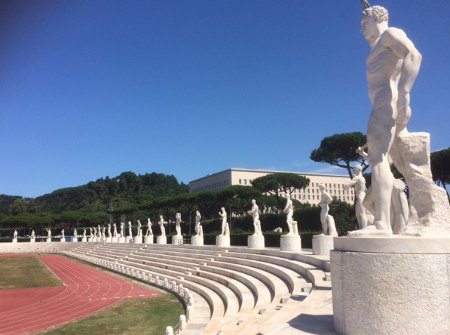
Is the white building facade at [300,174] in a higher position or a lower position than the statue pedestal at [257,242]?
higher

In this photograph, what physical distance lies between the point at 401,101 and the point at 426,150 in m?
0.80

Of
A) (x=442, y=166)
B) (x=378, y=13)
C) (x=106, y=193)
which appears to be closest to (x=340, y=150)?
(x=442, y=166)

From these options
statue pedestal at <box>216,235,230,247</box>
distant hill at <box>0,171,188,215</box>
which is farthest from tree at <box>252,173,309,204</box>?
statue pedestal at <box>216,235,230,247</box>

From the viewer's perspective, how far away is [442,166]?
3069 centimetres

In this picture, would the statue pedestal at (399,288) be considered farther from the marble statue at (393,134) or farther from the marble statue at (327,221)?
the marble statue at (327,221)

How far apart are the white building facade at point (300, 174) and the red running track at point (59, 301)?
72.8m

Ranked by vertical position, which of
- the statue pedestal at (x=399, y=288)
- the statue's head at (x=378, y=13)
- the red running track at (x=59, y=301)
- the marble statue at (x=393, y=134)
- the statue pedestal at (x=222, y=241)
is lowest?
the red running track at (x=59, y=301)

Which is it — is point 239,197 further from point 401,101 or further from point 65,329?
point 401,101

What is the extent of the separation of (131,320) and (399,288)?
10225 mm

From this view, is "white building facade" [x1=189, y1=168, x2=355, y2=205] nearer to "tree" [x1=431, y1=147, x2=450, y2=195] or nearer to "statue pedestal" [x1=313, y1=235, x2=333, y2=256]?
"tree" [x1=431, y1=147, x2=450, y2=195]

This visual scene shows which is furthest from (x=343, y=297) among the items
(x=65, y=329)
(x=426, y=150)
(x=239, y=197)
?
(x=239, y=197)

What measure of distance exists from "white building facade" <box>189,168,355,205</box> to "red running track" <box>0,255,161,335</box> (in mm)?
72793

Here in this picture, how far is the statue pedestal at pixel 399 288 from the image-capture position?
155 inches

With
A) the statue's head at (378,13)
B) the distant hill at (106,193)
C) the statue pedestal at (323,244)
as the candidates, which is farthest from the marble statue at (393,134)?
the distant hill at (106,193)
